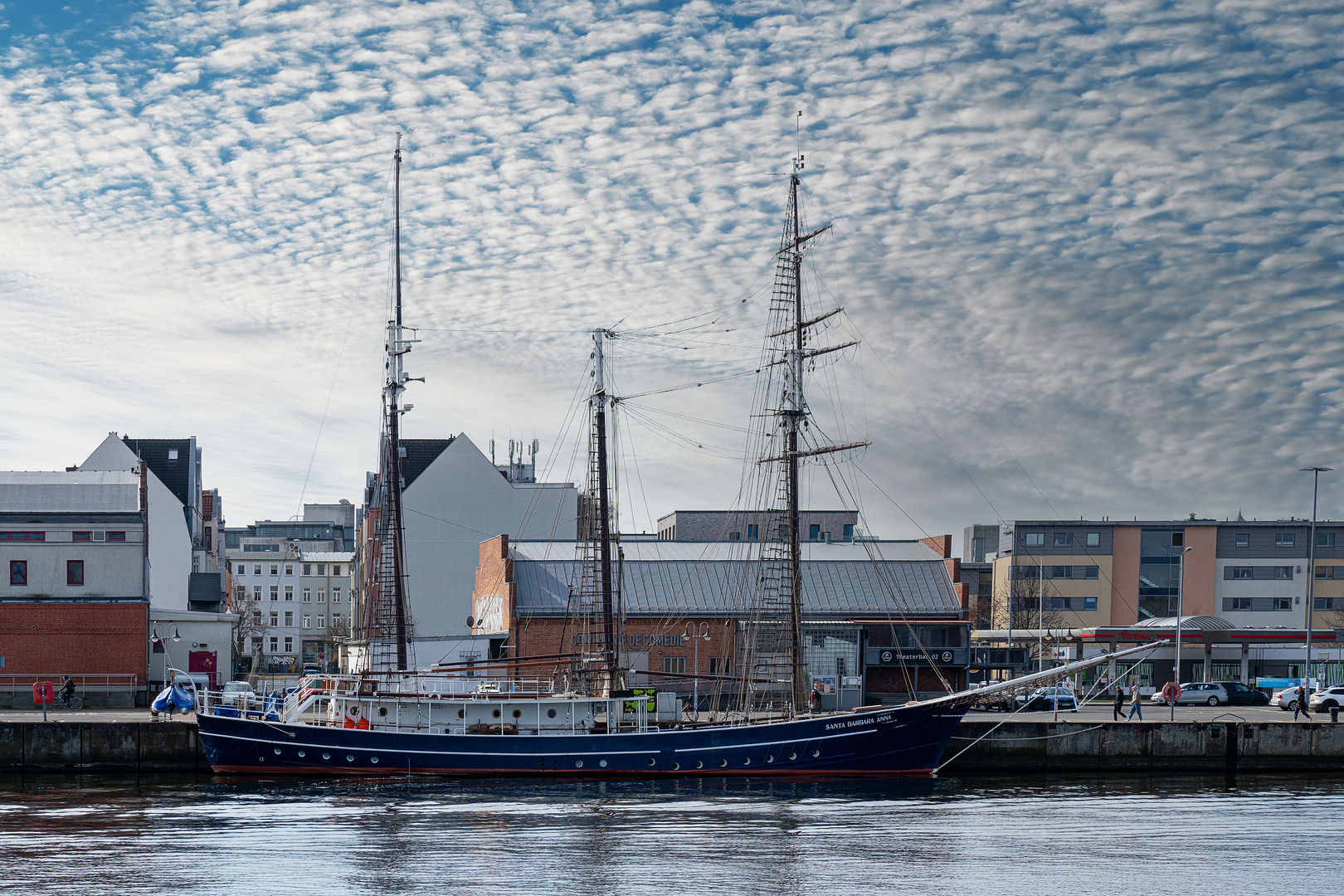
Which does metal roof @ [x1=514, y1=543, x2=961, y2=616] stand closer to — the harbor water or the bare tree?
the harbor water

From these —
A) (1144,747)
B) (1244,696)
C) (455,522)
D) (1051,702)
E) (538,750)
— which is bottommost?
(1244,696)

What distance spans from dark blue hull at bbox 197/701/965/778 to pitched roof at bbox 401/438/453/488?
160 feet

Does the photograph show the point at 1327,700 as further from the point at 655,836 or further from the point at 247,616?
the point at 247,616

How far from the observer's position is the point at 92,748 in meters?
46.7

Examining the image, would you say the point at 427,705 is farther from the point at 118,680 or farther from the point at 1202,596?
the point at 1202,596

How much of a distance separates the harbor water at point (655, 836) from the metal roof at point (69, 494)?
22863mm

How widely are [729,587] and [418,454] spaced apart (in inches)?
1423

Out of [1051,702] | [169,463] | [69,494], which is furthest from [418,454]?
[1051,702]

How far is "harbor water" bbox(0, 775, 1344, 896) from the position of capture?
28.8m

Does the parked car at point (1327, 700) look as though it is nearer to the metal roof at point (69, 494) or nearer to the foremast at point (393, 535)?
the foremast at point (393, 535)

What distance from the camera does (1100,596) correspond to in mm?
108250

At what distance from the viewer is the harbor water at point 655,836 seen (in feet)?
94.5

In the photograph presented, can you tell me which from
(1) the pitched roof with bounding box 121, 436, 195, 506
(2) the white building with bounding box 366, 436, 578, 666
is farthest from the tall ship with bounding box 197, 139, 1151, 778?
(1) the pitched roof with bounding box 121, 436, 195, 506

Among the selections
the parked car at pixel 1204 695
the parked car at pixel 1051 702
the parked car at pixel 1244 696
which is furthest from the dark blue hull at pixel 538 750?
the parked car at pixel 1244 696
